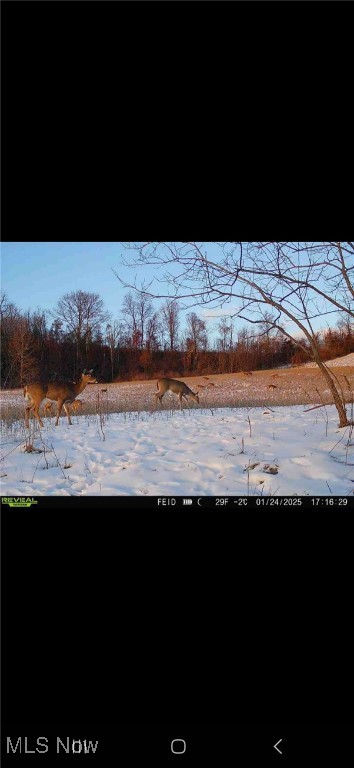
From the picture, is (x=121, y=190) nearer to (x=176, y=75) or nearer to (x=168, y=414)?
→ (x=176, y=75)

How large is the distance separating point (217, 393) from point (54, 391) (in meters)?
0.73

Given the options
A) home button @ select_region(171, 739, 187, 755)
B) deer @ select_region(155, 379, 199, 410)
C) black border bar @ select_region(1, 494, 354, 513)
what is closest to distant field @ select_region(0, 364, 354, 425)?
deer @ select_region(155, 379, 199, 410)

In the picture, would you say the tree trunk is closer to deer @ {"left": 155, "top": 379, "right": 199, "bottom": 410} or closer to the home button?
deer @ {"left": 155, "top": 379, "right": 199, "bottom": 410}

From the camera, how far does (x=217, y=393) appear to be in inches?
76.9

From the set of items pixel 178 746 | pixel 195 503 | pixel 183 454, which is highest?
pixel 183 454

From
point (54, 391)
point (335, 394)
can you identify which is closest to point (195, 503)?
point (54, 391)

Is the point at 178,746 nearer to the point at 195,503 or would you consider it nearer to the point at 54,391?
the point at 195,503

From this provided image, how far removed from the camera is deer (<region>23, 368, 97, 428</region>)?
1.76 metres

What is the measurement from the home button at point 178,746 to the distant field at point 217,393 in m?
1.24

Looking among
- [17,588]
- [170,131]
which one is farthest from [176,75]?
[17,588]

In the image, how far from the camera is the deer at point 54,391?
5.79ft

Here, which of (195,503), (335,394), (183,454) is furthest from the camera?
(335,394)

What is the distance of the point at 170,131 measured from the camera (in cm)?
146

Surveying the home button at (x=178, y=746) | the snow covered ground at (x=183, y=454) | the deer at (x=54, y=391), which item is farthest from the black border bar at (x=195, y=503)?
the home button at (x=178, y=746)
